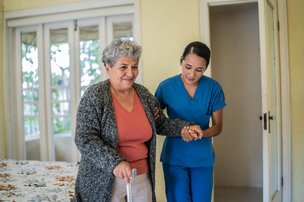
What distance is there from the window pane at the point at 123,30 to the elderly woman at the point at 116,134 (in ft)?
5.17

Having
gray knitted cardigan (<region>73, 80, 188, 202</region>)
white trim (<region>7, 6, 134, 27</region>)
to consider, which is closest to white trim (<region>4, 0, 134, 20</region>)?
white trim (<region>7, 6, 134, 27</region>)

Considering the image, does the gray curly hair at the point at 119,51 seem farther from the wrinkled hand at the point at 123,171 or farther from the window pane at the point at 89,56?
the window pane at the point at 89,56

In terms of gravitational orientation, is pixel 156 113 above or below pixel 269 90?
below

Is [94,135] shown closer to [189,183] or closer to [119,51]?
[119,51]

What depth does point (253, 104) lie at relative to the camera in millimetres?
3678

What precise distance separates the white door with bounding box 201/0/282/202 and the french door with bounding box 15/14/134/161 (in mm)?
1116

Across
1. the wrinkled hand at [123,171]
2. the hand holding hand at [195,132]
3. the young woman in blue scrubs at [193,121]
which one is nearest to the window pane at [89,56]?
the young woman in blue scrubs at [193,121]

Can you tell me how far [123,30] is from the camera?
3.11 m

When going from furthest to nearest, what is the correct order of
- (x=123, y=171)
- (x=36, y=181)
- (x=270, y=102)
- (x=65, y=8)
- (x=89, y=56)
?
(x=89, y=56), (x=65, y=8), (x=270, y=102), (x=36, y=181), (x=123, y=171)

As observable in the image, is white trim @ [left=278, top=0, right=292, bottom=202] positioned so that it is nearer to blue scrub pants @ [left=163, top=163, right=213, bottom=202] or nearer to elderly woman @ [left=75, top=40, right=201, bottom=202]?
blue scrub pants @ [left=163, top=163, right=213, bottom=202]

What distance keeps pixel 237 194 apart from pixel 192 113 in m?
2.02

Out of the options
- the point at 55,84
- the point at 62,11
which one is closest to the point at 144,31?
the point at 62,11

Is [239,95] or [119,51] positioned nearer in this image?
[119,51]

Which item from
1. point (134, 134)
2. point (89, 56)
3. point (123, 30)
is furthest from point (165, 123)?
point (89, 56)
